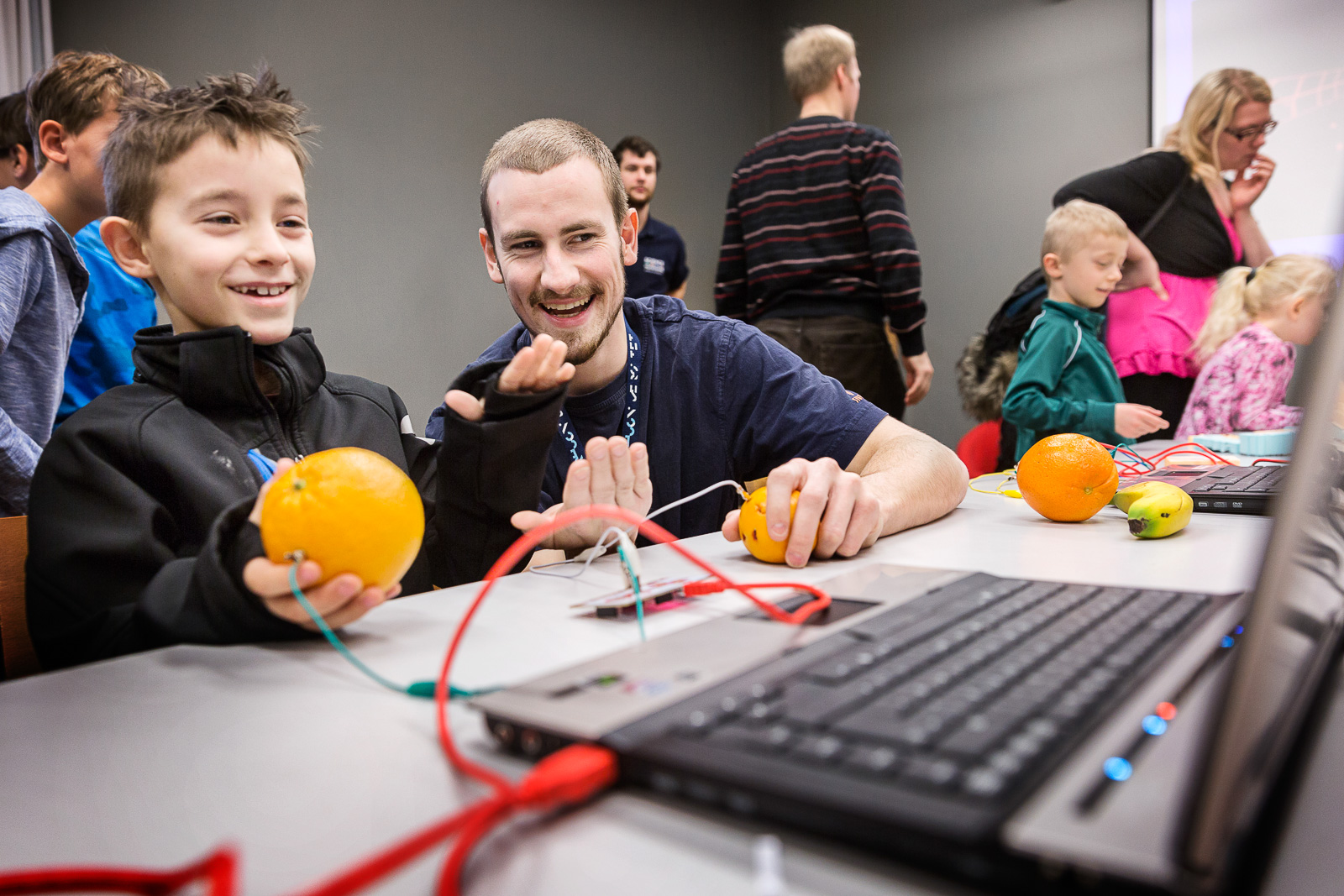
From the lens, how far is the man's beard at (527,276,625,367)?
4.45 ft

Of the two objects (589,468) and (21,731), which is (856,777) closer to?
(21,731)

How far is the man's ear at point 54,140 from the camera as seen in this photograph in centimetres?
190

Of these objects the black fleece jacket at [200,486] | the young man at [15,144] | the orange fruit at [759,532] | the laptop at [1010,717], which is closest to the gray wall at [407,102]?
the young man at [15,144]

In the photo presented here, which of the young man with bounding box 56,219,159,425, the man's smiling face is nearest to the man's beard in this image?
the man's smiling face

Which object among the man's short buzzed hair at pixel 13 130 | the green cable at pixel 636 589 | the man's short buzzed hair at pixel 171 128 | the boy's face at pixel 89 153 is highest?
the man's short buzzed hair at pixel 13 130

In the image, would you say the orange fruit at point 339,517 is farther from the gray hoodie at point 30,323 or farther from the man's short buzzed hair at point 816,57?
the man's short buzzed hair at point 816,57

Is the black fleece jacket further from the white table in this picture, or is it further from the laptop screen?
the laptop screen

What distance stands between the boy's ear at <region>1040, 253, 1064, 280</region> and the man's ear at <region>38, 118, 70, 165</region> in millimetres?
2633

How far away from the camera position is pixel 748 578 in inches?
32.4

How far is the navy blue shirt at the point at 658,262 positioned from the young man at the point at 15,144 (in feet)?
7.30

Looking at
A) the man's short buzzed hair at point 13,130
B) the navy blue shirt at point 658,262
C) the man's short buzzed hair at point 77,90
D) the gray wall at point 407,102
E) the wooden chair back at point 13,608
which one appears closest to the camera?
the wooden chair back at point 13,608

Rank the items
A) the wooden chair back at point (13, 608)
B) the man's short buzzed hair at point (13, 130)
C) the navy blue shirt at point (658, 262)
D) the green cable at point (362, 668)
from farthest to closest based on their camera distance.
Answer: the navy blue shirt at point (658, 262) < the man's short buzzed hair at point (13, 130) < the wooden chair back at point (13, 608) < the green cable at point (362, 668)

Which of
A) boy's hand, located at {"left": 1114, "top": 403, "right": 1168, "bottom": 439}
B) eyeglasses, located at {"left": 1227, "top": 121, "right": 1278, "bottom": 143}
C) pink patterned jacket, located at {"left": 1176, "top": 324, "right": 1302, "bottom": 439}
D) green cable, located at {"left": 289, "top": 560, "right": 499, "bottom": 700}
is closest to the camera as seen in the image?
green cable, located at {"left": 289, "top": 560, "right": 499, "bottom": 700}

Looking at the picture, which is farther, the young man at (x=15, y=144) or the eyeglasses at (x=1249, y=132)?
the eyeglasses at (x=1249, y=132)
